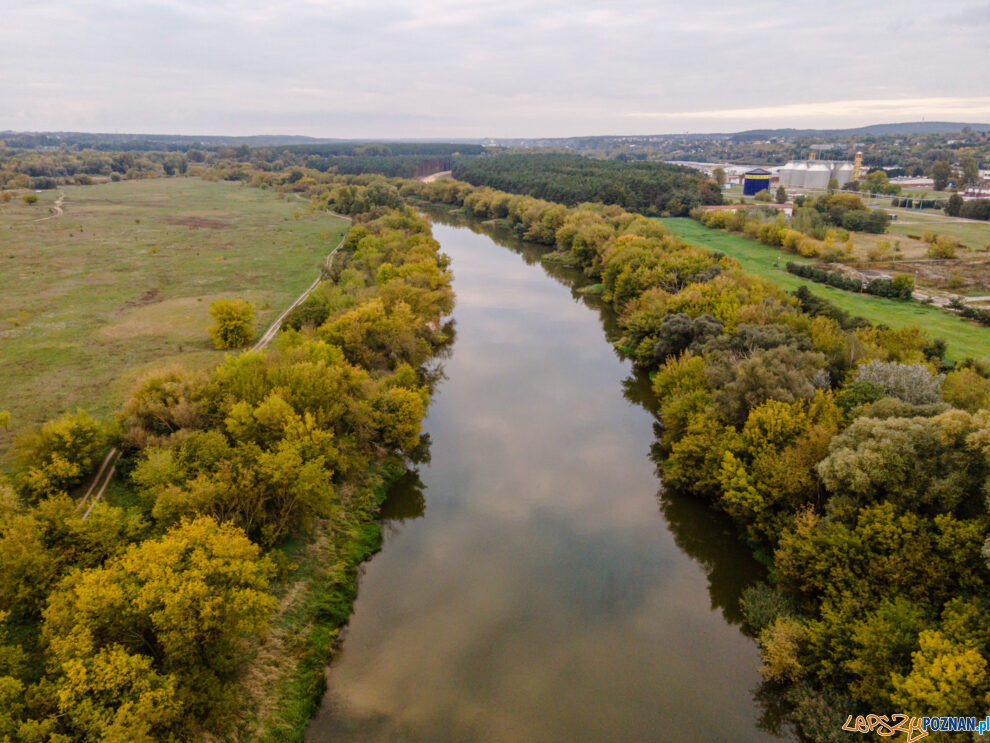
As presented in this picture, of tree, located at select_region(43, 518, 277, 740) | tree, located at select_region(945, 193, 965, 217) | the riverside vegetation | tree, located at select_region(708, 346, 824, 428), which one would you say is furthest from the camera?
tree, located at select_region(945, 193, 965, 217)

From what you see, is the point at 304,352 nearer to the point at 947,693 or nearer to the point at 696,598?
A: the point at 696,598

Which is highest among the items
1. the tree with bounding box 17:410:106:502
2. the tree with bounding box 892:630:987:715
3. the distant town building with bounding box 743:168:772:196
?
the distant town building with bounding box 743:168:772:196

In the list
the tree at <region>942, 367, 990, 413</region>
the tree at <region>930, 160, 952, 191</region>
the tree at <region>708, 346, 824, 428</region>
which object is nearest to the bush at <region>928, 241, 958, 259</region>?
the tree at <region>942, 367, 990, 413</region>

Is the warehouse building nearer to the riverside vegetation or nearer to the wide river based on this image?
the wide river

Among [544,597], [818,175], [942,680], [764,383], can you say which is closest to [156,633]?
[544,597]

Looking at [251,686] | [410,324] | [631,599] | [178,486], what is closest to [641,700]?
[631,599]

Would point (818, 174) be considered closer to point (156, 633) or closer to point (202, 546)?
point (202, 546)

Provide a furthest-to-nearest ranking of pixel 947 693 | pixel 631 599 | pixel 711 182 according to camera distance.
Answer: pixel 711 182, pixel 631 599, pixel 947 693

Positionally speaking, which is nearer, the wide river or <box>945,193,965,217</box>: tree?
the wide river
